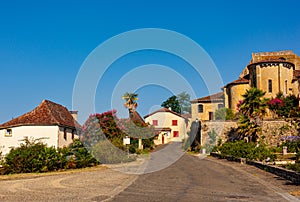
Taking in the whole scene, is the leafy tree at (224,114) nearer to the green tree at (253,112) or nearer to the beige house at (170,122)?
the green tree at (253,112)

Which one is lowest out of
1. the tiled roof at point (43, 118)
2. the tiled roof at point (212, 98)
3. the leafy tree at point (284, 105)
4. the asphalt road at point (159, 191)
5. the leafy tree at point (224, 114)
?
the asphalt road at point (159, 191)

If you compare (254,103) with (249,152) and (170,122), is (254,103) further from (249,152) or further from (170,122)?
(170,122)

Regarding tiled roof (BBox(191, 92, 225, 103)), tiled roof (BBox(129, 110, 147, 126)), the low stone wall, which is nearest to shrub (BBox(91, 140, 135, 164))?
the low stone wall

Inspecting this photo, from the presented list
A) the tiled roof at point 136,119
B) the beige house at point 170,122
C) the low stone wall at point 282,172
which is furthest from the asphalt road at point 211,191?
the beige house at point 170,122

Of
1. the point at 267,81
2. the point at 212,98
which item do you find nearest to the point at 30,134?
the point at 267,81

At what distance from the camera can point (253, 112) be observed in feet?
122

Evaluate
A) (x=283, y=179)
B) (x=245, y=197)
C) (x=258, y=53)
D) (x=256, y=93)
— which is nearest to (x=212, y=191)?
(x=245, y=197)

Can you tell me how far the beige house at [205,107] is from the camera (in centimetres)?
5791

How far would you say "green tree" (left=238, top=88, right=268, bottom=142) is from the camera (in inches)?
1462

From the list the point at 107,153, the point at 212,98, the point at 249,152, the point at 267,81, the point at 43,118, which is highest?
the point at 267,81

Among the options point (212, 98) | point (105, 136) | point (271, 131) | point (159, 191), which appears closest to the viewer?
point (159, 191)

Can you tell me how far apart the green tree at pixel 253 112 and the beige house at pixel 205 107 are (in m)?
19.5

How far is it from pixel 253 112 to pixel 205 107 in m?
21.4

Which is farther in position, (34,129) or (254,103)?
(254,103)
